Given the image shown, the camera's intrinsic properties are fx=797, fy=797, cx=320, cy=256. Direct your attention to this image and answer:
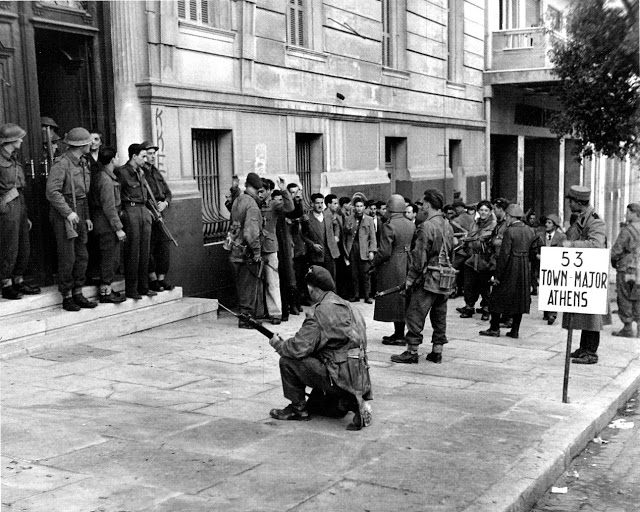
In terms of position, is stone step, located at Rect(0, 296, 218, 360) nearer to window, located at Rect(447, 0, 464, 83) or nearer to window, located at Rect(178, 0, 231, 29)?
window, located at Rect(178, 0, 231, 29)

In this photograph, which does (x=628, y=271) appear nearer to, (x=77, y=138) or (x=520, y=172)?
(x=77, y=138)

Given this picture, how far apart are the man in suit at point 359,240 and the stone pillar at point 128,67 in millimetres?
3887

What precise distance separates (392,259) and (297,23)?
6862mm

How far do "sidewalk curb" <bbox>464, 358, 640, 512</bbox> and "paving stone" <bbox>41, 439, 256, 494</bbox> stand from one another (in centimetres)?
167

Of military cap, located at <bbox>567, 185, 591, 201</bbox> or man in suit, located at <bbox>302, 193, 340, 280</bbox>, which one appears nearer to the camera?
military cap, located at <bbox>567, 185, 591, 201</bbox>

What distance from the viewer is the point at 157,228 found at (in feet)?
35.2

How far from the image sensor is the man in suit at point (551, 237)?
1239 centimetres

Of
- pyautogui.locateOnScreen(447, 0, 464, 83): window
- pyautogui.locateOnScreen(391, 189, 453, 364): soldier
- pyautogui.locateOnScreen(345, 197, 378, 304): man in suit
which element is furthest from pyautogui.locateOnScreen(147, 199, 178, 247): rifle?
pyautogui.locateOnScreen(447, 0, 464, 83): window

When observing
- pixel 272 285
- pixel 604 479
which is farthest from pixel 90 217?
pixel 604 479

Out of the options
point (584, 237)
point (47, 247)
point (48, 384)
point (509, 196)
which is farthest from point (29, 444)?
point (509, 196)

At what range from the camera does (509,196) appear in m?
25.7

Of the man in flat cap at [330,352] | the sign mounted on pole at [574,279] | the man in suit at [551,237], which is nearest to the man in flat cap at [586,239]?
the sign mounted on pole at [574,279]

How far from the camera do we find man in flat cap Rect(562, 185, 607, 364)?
8898mm

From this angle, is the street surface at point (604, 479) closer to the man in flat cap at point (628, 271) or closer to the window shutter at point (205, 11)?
the man in flat cap at point (628, 271)
